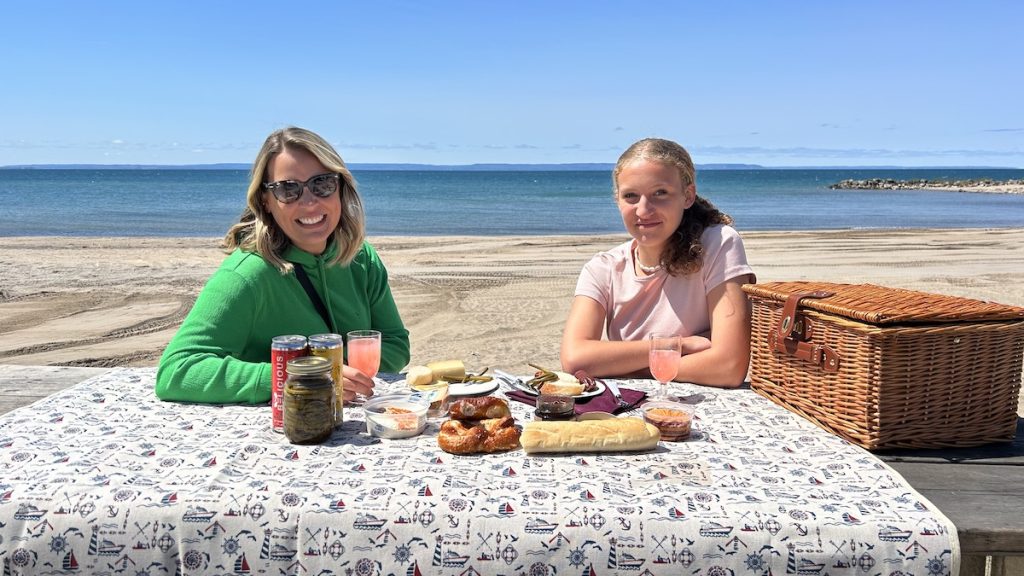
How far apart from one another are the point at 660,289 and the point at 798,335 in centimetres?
87

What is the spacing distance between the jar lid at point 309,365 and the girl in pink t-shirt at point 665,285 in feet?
4.28

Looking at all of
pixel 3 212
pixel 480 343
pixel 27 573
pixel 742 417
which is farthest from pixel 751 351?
pixel 3 212

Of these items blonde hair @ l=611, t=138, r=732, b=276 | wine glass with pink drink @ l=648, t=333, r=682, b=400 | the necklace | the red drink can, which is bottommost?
wine glass with pink drink @ l=648, t=333, r=682, b=400

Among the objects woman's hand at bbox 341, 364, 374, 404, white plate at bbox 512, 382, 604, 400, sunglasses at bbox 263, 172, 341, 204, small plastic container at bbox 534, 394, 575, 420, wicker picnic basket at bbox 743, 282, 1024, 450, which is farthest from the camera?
sunglasses at bbox 263, 172, 341, 204

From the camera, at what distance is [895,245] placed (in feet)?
58.8

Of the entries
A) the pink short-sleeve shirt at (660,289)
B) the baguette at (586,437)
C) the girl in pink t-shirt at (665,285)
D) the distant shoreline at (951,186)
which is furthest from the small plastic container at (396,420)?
the distant shoreline at (951,186)

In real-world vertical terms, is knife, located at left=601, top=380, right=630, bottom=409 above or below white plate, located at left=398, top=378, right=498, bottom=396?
below

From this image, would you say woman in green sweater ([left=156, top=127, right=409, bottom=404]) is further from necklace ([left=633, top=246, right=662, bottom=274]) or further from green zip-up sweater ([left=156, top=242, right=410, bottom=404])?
necklace ([left=633, top=246, right=662, bottom=274])

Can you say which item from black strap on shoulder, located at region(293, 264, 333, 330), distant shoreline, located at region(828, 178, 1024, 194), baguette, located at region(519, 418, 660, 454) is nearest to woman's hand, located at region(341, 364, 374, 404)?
black strap on shoulder, located at region(293, 264, 333, 330)

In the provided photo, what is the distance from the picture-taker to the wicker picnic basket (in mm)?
2408

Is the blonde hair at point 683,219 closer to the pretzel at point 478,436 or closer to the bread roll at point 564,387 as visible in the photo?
the bread roll at point 564,387

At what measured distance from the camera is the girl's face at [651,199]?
3.32 meters

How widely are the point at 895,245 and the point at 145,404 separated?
18.2 meters

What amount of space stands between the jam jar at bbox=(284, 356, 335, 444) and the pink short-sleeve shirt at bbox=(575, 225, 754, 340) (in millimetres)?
1532
